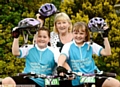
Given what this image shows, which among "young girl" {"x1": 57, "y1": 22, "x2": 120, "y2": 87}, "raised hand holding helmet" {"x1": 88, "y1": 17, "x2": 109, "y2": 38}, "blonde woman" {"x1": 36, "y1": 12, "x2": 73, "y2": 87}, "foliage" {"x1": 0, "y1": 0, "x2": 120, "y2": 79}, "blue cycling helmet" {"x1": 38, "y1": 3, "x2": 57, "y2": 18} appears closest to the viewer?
"raised hand holding helmet" {"x1": 88, "y1": 17, "x2": 109, "y2": 38}

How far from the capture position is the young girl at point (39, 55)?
556 cm

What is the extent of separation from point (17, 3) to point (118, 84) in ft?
31.3

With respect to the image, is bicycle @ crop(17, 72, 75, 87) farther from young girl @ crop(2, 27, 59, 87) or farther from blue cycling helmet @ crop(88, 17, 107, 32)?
blue cycling helmet @ crop(88, 17, 107, 32)

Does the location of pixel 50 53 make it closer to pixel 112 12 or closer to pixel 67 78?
pixel 67 78

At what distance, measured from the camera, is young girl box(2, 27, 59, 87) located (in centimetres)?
556

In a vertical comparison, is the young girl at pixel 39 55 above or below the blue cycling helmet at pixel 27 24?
below

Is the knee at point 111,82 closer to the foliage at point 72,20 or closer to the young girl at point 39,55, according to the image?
the young girl at point 39,55

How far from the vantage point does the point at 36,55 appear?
18.7ft

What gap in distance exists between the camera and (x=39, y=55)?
18.8 feet

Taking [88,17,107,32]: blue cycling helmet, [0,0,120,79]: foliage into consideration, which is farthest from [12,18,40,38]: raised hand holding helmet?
[0,0,120,79]: foliage

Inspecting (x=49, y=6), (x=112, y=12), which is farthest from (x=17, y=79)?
(x=112, y=12)

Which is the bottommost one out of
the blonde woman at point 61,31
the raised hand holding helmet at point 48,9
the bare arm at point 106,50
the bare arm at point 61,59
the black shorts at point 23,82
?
the black shorts at point 23,82

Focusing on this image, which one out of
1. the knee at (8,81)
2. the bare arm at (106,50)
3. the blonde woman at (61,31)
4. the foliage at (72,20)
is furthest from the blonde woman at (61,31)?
the foliage at (72,20)

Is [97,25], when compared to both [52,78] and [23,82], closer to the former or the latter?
[52,78]
